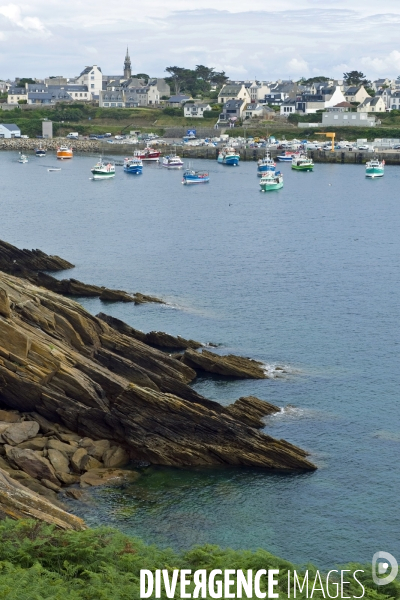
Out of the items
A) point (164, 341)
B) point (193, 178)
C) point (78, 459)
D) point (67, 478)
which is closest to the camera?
point (67, 478)

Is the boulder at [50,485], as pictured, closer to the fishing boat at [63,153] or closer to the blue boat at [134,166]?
the blue boat at [134,166]

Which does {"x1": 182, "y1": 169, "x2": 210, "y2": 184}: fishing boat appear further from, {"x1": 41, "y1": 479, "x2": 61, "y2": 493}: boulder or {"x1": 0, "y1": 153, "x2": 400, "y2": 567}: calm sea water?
{"x1": 41, "y1": 479, "x2": 61, "y2": 493}: boulder

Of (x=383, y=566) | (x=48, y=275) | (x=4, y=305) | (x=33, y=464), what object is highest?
(x=4, y=305)

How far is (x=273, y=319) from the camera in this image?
188ft

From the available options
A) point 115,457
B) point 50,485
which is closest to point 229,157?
point 115,457

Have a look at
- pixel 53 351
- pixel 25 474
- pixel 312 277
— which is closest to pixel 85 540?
pixel 25 474

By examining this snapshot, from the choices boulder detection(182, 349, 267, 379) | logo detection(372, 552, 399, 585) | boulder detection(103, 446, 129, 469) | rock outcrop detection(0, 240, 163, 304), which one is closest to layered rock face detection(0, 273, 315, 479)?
boulder detection(103, 446, 129, 469)

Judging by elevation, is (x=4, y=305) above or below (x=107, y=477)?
above

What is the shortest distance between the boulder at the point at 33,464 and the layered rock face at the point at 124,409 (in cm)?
236

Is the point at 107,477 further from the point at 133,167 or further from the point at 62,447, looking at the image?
the point at 133,167

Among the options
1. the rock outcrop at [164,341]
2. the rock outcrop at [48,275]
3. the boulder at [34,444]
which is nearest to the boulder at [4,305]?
the boulder at [34,444]

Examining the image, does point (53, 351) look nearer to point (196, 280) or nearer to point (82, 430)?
point (82, 430)

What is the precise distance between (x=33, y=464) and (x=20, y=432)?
2.52 metres

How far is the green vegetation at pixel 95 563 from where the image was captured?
2156 centimetres
